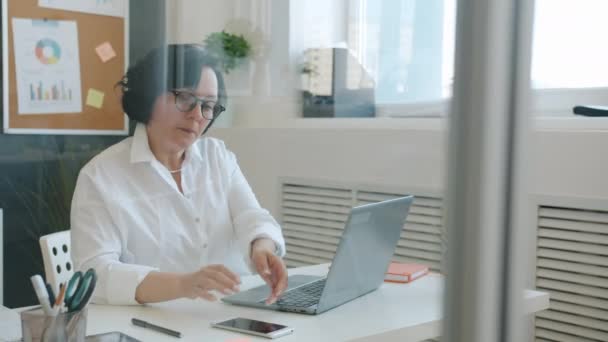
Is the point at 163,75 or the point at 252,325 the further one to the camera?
the point at 163,75

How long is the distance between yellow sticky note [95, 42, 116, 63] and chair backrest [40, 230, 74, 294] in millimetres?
660

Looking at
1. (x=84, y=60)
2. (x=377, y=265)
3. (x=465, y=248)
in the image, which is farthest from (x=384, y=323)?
(x=84, y=60)

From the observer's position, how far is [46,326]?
70 cm

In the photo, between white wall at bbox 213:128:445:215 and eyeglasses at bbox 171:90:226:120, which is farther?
white wall at bbox 213:128:445:215

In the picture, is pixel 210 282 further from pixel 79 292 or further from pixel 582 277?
pixel 582 277

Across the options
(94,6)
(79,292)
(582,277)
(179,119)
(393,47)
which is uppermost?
(94,6)

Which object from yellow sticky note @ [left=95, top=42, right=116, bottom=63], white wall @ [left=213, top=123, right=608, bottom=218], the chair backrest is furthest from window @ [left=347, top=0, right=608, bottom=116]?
yellow sticky note @ [left=95, top=42, right=116, bottom=63]

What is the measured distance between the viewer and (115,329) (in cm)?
85

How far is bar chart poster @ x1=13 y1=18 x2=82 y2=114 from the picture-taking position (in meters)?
1.76

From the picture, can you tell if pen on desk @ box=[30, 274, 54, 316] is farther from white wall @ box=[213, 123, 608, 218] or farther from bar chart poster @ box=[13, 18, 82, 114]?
bar chart poster @ box=[13, 18, 82, 114]

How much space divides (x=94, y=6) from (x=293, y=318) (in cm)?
122

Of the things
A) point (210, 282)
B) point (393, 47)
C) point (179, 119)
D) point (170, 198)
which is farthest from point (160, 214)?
point (393, 47)

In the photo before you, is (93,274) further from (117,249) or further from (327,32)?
(327,32)

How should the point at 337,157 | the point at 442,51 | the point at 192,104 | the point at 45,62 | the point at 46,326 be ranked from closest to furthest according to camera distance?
the point at 442,51, the point at 46,326, the point at 192,104, the point at 337,157, the point at 45,62
